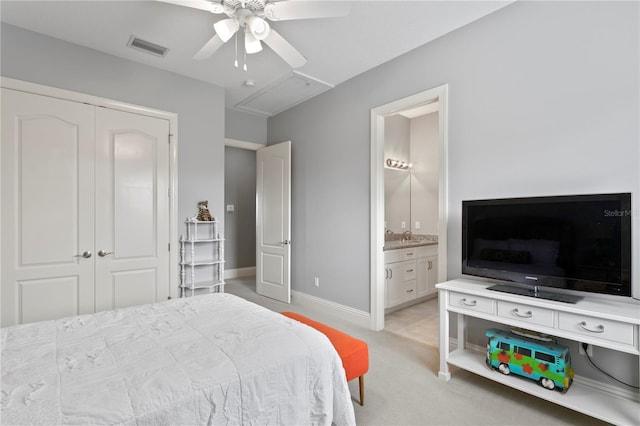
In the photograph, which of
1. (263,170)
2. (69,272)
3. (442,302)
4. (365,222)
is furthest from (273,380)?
(263,170)

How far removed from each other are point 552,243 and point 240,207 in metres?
5.68

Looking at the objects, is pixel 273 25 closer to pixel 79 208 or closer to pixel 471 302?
pixel 79 208

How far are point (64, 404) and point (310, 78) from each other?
3551mm

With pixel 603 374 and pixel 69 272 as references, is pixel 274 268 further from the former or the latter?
pixel 603 374

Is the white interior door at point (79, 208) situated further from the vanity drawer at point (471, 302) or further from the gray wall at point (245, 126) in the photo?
the vanity drawer at point (471, 302)

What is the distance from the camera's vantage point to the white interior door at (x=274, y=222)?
4.47 metres

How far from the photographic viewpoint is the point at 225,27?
2037 millimetres

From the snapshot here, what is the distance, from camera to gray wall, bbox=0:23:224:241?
9.11ft

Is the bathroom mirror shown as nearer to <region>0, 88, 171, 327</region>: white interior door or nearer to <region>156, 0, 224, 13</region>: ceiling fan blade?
<region>0, 88, 171, 327</region>: white interior door

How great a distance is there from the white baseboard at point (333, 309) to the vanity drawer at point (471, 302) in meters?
1.37

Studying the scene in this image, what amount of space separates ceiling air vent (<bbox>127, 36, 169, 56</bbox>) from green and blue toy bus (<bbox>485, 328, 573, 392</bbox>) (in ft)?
12.7

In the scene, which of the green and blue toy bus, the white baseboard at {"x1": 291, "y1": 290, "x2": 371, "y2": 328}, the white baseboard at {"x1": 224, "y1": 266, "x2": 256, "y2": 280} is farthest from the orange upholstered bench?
the white baseboard at {"x1": 224, "y1": 266, "x2": 256, "y2": 280}

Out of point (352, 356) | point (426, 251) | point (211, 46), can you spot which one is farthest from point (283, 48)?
point (426, 251)

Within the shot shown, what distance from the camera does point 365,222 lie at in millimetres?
3615
